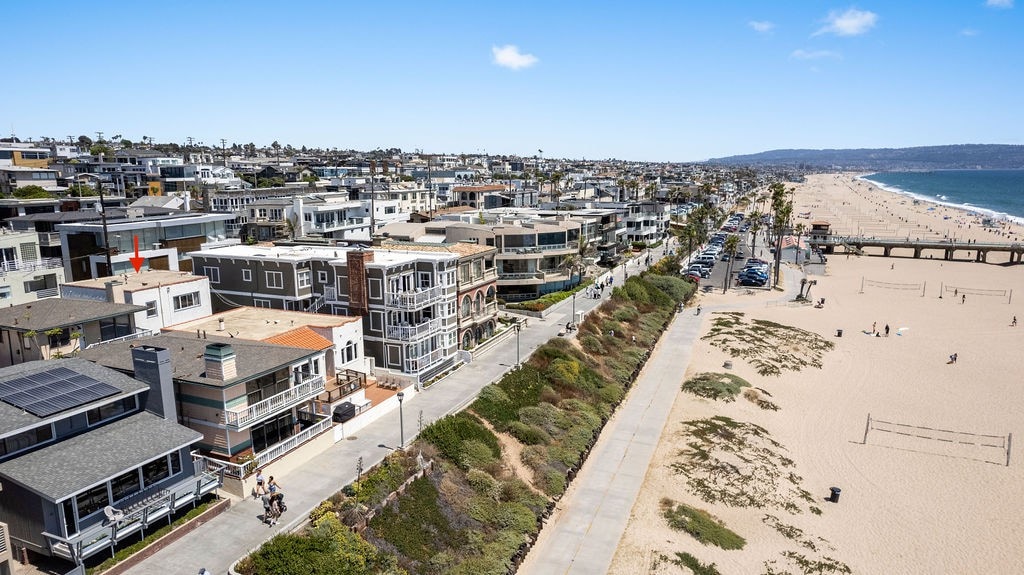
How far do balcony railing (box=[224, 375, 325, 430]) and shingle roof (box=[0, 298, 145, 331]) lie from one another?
1141cm

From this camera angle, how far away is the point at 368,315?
3922 cm

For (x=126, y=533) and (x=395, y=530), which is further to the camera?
(x=395, y=530)

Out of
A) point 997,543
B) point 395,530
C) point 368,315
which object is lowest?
point 997,543

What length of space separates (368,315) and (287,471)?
14269 mm

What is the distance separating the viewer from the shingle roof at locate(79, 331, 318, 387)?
25.5 m

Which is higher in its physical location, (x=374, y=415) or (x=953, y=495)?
(x=374, y=415)

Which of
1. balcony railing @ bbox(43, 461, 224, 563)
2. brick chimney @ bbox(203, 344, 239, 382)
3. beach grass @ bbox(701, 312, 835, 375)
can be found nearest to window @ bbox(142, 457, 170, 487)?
balcony railing @ bbox(43, 461, 224, 563)

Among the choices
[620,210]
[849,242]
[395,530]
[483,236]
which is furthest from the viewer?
[849,242]

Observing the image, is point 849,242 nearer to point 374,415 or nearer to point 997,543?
point 997,543

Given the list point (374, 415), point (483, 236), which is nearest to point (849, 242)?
point (483, 236)

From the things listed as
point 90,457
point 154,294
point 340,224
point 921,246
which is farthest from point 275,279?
point 921,246

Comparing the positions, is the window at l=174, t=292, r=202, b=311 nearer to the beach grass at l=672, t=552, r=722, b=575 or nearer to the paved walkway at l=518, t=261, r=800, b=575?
the paved walkway at l=518, t=261, r=800, b=575

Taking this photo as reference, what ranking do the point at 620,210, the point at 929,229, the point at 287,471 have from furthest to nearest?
the point at 929,229 → the point at 620,210 → the point at 287,471

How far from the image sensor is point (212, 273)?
42750mm
